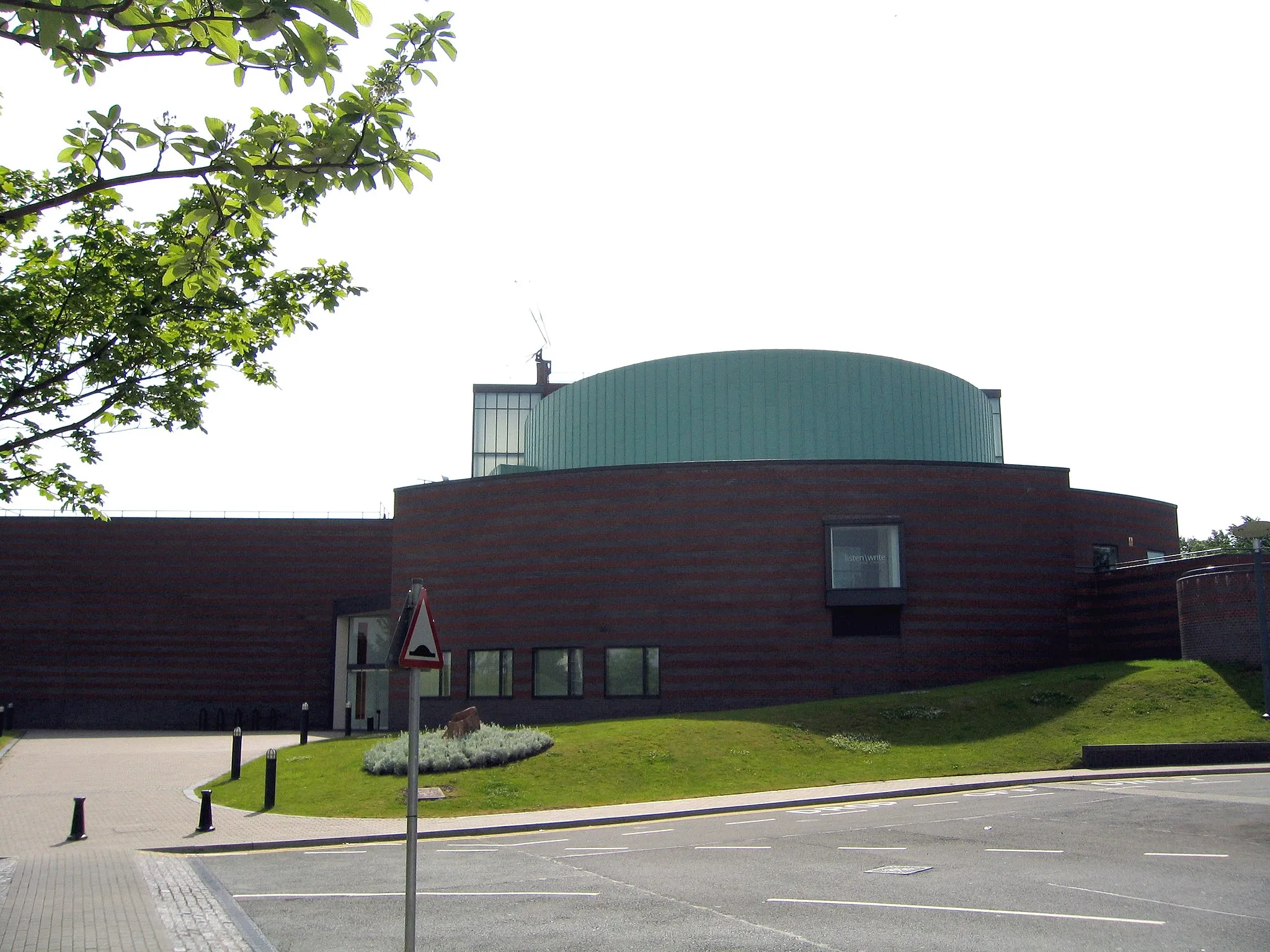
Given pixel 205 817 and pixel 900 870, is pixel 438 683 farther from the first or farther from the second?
pixel 900 870

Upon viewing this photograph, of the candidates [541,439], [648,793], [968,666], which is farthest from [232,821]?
[541,439]

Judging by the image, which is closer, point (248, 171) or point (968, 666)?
point (248, 171)

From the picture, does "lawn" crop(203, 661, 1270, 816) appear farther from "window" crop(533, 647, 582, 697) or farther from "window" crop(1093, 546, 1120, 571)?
"window" crop(1093, 546, 1120, 571)

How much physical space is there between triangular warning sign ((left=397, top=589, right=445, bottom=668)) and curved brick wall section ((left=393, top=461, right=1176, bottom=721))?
2825 centimetres

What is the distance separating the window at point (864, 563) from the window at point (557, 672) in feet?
29.0

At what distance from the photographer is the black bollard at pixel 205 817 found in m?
19.8

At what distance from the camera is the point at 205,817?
65.5 ft

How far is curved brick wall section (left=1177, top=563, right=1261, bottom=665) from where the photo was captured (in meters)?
32.0

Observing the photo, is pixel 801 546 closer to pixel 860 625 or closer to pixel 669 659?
pixel 860 625

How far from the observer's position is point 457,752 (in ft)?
85.4

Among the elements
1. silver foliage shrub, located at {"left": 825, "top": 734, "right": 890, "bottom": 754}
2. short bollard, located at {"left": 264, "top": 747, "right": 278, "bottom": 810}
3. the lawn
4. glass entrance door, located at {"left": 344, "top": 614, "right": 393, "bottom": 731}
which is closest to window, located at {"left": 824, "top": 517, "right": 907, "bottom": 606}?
the lawn

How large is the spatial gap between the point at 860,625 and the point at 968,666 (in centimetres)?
375

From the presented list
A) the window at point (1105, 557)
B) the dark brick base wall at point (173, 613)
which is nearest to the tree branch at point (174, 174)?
the window at point (1105, 557)

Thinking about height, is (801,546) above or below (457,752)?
above
